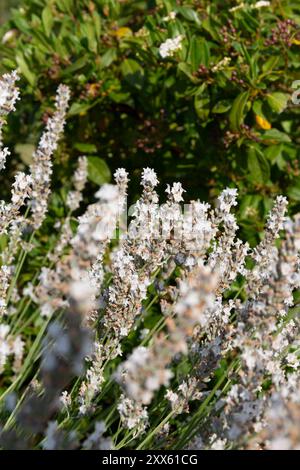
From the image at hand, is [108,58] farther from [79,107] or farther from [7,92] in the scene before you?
[7,92]

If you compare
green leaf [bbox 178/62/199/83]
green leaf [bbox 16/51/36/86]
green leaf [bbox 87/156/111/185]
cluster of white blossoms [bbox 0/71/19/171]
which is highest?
cluster of white blossoms [bbox 0/71/19/171]

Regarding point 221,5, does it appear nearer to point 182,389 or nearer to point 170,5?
point 170,5

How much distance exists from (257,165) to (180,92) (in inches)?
15.4

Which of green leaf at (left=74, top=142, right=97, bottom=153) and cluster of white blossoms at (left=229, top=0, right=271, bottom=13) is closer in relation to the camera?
cluster of white blossoms at (left=229, top=0, right=271, bottom=13)

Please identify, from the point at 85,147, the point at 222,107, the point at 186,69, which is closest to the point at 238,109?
the point at 222,107

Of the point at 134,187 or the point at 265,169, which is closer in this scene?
the point at 265,169

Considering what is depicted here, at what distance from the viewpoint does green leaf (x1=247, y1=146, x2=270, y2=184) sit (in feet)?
7.64

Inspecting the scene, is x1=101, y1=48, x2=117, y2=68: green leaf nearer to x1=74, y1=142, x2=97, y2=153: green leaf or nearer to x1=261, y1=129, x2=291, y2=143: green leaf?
x1=74, y1=142, x2=97, y2=153: green leaf

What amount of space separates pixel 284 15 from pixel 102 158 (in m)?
0.89

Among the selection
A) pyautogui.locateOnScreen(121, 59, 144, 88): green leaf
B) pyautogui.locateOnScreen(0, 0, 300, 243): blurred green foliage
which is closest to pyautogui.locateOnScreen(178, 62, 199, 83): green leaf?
pyautogui.locateOnScreen(0, 0, 300, 243): blurred green foliage

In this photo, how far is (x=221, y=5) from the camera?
111 inches

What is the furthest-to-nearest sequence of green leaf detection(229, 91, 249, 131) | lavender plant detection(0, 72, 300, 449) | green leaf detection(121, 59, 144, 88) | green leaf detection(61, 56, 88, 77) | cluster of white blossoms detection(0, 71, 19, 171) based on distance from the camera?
green leaf detection(121, 59, 144, 88), green leaf detection(61, 56, 88, 77), green leaf detection(229, 91, 249, 131), cluster of white blossoms detection(0, 71, 19, 171), lavender plant detection(0, 72, 300, 449)

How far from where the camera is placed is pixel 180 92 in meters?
2.49

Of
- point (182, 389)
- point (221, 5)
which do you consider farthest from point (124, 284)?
point (221, 5)
